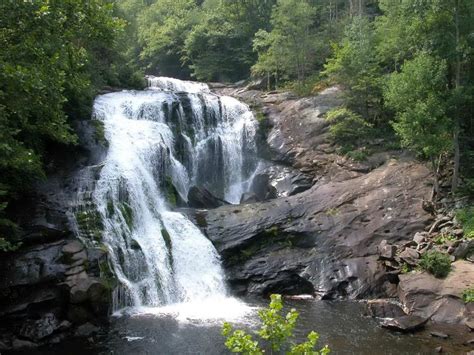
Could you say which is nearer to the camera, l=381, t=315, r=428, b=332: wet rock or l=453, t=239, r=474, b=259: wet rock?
l=381, t=315, r=428, b=332: wet rock

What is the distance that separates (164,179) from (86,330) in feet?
34.9

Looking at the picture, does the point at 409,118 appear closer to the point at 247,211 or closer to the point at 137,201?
the point at 247,211

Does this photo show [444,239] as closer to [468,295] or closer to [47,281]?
[468,295]

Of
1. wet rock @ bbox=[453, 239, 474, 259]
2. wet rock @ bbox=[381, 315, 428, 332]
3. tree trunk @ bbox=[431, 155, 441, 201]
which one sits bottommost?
wet rock @ bbox=[381, 315, 428, 332]

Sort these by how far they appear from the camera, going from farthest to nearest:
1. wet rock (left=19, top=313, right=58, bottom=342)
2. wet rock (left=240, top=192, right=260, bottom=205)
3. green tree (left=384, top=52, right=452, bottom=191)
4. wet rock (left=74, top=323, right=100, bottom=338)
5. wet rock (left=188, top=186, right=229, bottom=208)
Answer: wet rock (left=240, top=192, right=260, bottom=205) → wet rock (left=188, top=186, right=229, bottom=208) → green tree (left=384, top=52, right=452, bottom=191) → wet rock (left=74, top=323, right=100, bottom=338) → wet rock (left=19, top=313, right=58, bottom=342)

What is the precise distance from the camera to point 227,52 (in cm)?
4541

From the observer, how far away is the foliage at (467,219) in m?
17.8

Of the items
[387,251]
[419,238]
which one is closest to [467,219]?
[419,238]

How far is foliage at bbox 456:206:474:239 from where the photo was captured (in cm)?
1784

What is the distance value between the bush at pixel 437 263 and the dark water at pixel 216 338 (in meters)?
2.57

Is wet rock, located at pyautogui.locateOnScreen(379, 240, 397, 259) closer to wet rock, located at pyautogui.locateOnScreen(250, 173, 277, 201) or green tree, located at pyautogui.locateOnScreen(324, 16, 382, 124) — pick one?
wet rock, located at pyautogui.locateOnScreen(250, 173, 277, 201)

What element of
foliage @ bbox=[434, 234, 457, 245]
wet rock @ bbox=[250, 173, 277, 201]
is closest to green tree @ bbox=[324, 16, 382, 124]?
wet rock @ bbox=[250, 173, 277, 201]

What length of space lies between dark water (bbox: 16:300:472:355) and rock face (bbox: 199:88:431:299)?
291 cm

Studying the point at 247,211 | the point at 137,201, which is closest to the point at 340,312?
the point at 247,211
